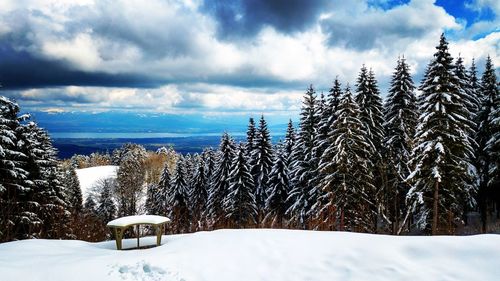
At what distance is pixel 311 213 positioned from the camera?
92.5 feet

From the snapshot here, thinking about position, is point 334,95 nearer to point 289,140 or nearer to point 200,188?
point 289,140

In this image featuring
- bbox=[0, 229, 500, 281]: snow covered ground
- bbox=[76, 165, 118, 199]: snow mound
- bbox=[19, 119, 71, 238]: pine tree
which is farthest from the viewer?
bbox=[76, 165, 118, 199]: snow mound

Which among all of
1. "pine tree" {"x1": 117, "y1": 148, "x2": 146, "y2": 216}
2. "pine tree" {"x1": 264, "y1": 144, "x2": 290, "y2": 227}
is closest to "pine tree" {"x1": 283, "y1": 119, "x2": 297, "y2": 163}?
"pine tree" {"x1": 264, "y1": 144, "x2": 290, "y2": 227}

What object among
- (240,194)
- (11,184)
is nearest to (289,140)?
(240,194)

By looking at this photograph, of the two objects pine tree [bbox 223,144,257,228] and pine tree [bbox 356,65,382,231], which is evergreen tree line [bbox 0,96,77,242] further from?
pine tree [bbox 356,65,382,231]

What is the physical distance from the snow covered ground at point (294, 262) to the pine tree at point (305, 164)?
19617 millimetres

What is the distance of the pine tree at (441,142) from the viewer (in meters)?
21.2

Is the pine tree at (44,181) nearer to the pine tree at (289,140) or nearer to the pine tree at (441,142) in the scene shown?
the pine tree at (289,140)

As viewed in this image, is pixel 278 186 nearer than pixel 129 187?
Yes

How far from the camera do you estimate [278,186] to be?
33688 millimetres

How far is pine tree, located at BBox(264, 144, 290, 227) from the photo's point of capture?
33406mm

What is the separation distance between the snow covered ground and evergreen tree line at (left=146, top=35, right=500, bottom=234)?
36.9 ft

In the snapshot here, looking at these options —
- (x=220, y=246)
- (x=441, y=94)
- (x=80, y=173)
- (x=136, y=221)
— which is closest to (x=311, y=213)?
(x=441, y=94)

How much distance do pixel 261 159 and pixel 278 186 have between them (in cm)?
369
